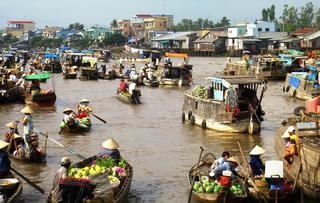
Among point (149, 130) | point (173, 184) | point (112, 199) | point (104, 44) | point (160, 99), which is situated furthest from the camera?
point (104, 44)

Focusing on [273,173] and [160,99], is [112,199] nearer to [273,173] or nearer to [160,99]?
[273,173]

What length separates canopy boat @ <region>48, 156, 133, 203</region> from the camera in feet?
31.2

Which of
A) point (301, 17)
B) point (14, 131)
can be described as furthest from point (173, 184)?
point (301, 17)

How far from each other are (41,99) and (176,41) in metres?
67.8

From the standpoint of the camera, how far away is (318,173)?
10656mm

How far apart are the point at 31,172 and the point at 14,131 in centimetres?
149

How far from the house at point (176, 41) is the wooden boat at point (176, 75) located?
5433 centimetres

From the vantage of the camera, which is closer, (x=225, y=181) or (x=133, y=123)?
(x=225, y=181)

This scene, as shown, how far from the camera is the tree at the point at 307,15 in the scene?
114 meters

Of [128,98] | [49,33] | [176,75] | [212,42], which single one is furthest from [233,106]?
[49,33]

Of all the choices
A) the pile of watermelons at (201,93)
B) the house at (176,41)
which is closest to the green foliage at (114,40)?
the house at (176,41)

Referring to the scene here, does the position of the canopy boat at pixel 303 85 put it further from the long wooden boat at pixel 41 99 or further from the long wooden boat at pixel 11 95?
the long wooden boat at pixel 11 95

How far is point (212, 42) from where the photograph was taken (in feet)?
275

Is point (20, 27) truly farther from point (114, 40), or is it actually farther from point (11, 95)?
point (11, 95)
